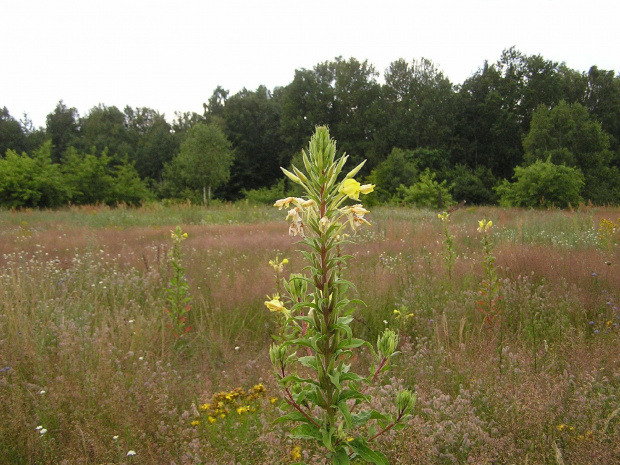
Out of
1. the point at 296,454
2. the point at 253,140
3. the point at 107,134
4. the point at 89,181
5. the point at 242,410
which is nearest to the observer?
the point at 296,454

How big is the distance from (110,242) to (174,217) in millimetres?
5924

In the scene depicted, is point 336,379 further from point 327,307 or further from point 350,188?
point 350,188

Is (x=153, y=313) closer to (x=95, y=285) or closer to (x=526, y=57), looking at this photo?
(x=95, y=285)

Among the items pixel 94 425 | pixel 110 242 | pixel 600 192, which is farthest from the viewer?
pixel 600 192

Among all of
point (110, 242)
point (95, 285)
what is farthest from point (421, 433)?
point (110, 242)

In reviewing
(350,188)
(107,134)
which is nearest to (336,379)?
(350,188)

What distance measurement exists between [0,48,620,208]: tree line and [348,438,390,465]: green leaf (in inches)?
948

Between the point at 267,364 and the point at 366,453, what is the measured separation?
2.28 metres

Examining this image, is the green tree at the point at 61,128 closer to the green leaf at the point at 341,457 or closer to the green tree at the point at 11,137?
the green tree at the point at 11,137

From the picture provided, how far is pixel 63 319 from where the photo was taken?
3.71 meters

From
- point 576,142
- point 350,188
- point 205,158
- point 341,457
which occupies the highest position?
point 576,142

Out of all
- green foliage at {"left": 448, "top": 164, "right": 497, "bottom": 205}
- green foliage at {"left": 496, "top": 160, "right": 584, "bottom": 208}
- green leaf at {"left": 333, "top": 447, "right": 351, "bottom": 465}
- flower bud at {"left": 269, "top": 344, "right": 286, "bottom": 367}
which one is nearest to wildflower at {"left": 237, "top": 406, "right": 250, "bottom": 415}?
flower bud at {"left": 269, "top": 344, "right": 286, "bottom": 367}

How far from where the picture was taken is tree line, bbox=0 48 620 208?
29.2 m

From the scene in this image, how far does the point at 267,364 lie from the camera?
3639mm
